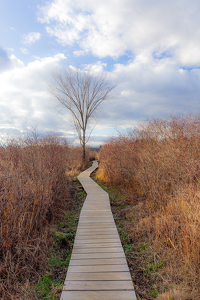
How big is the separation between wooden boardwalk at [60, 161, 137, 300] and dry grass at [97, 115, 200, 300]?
1.85 ft

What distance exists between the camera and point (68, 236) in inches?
164

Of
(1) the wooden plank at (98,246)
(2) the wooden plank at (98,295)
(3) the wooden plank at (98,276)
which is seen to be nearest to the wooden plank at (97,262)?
(3) the wooden plank at (98,276)

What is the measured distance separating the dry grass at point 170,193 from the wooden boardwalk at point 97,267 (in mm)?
565

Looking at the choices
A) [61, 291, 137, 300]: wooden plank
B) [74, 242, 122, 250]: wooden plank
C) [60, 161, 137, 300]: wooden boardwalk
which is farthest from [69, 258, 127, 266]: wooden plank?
[61, 291, 137, 300]: wooden plank

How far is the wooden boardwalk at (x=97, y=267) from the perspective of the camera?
7.72ft

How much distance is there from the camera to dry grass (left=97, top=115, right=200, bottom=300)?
262cm

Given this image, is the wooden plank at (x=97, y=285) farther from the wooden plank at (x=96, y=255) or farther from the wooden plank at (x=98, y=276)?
the wooden plank at (x=96, y=255)

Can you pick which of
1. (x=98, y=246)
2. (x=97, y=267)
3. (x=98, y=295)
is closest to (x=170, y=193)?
Result: (x=98, y=246)

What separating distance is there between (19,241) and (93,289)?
1257 mm

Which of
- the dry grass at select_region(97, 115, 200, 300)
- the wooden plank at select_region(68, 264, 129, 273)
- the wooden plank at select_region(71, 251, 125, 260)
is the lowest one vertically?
the wooden plank at select_region(71, 251, 125, 260)

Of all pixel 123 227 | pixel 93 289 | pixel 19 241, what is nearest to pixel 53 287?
pixel 93 289

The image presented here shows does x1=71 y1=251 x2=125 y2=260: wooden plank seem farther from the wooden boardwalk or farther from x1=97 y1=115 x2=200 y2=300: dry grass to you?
x1=97 y1=115 x2=200 y2=300: dry grass

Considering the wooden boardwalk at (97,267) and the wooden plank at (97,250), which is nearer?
the wooden boardwalk at (97,267)

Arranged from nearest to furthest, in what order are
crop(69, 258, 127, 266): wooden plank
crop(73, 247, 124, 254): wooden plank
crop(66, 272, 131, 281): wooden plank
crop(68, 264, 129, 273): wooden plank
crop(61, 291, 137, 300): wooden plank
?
crop(61, 291, 137, 300): wooden plank, crop(66, 272, 131, 281): wooden plank, crop(68, 264, 129, 273): wooden plank, crop(69, 258, 127, 266): wooden plank, crop(73, 247, 124, 254): wooden plank
